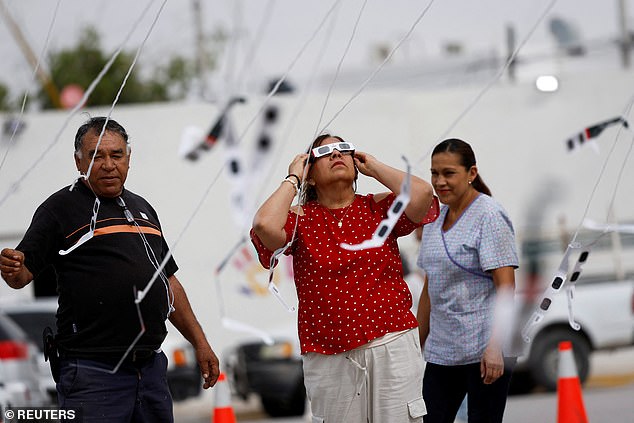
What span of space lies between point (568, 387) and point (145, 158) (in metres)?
8.14

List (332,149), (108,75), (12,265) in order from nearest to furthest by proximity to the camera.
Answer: (12,265) < (332,149) < (108,75)

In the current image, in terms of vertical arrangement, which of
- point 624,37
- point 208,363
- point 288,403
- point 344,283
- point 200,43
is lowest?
point 288,403

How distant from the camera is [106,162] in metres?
4.27

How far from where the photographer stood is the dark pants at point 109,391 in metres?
4.16

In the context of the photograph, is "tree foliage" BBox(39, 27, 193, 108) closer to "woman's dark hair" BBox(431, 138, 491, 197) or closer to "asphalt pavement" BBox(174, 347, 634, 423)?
"asphalt pavement" BBox(174, 347, 634, 423)

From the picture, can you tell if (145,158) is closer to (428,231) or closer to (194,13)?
(428,231)

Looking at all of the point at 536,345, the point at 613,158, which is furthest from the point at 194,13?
the point at 536,345

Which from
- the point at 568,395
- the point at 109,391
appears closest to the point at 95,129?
the point at 109,391

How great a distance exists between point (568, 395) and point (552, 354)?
4.99m

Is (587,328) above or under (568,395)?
above

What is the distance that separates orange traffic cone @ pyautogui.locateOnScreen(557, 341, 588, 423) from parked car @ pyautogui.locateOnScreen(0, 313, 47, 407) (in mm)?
3827

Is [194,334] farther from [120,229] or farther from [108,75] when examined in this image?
[108,75]

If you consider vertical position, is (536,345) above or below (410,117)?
below

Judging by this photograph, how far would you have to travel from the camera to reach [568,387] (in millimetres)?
7375
